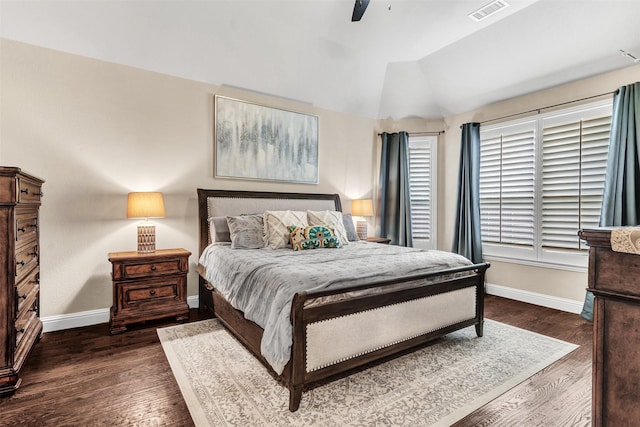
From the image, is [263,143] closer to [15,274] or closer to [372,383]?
[15,274]

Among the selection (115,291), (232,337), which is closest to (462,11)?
(232,337)

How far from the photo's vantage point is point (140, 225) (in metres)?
3.48

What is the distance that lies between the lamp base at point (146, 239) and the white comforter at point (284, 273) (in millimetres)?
600

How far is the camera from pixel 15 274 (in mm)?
2113

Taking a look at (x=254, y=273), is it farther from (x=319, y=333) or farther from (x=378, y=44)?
(x=378, y=44)

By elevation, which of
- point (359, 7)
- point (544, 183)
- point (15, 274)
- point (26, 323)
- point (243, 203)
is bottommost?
point (26, 323)

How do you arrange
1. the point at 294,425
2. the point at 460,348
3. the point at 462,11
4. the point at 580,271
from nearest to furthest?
1. the point at 294,425
2. the point at 460,348
3. the point at 462,11
4. the point at 580,271

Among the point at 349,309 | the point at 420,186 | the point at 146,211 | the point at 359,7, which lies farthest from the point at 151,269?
the point at 420,186

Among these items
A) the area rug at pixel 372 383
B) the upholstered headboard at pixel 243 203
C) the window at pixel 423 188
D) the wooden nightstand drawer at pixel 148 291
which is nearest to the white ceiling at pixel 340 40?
the window at pixel 423 188

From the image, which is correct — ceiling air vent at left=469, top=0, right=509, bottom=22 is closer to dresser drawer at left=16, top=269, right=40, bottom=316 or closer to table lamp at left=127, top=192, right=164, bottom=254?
table lamp at left=127, top=192, right=164, bottom=254

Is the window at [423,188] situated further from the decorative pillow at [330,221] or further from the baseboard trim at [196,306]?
the decorative pillow at [330,221]

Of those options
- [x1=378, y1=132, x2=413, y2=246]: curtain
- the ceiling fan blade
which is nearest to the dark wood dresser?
the ceiling fan blade

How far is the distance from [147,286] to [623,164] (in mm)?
4847

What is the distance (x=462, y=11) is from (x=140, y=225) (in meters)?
A: 4.08
